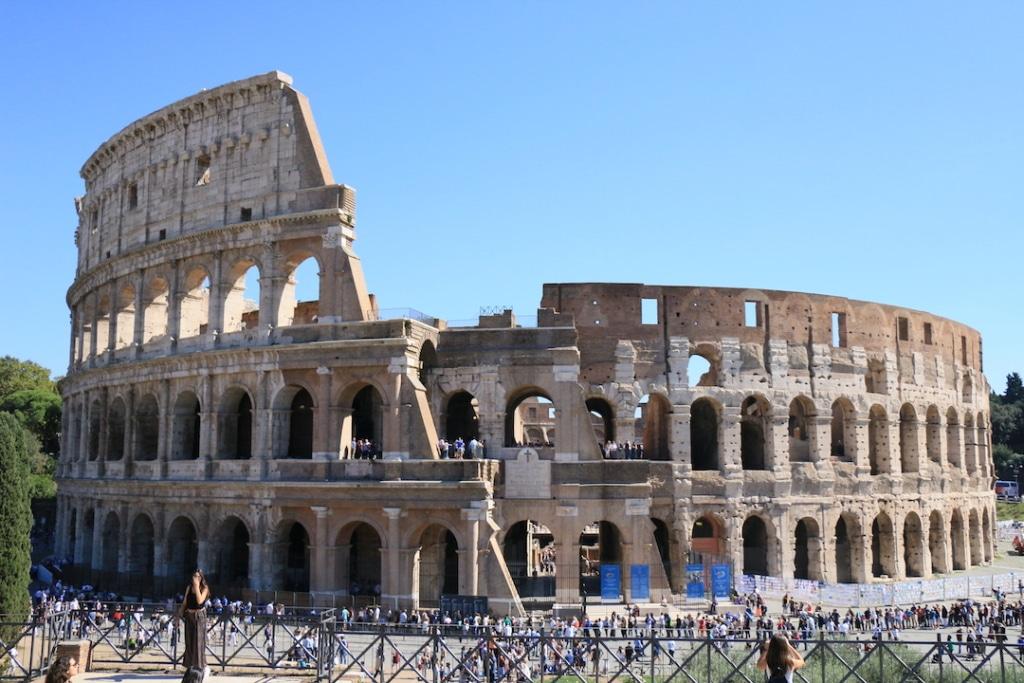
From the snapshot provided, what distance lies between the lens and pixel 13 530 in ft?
69.9

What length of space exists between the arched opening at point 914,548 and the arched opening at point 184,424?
28057 mm

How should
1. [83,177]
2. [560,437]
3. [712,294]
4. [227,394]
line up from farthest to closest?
[83,177], [712,294], [227,394], [560,437]

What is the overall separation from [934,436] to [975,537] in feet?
19.9

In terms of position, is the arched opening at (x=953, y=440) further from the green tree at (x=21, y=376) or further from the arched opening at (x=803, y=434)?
the green tree at (x=21, y=376)

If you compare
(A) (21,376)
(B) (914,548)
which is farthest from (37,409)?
(B) (914,548)

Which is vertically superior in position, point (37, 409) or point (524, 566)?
point (37, 409)

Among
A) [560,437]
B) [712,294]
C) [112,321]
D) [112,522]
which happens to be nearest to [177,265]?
[112,321]

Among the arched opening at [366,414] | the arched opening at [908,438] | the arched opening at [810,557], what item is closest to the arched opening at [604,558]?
the arched opening at [810,557]

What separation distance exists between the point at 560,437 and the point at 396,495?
5.37 meters

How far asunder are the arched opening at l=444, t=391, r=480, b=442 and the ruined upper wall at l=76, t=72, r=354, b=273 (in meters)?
7.98

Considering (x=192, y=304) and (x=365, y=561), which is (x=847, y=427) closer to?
(x=365, y=561)

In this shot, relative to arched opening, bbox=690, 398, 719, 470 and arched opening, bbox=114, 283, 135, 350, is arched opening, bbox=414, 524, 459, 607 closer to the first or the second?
arched opening, bbox=690, 398, 719, 470

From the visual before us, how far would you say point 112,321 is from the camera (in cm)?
3428

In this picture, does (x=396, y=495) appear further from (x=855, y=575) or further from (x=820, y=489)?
(x=855, y=575)
